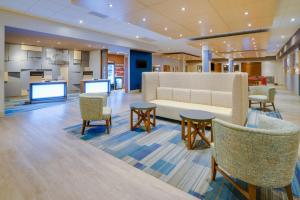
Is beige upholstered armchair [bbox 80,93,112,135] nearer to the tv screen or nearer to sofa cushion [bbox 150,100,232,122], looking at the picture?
sofa cushion [bbox 150,100,232,122]

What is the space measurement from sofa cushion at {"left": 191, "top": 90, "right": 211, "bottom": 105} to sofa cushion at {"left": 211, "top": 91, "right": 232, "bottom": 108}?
115 millimetres

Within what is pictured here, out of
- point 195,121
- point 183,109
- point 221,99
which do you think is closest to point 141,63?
point 183,109

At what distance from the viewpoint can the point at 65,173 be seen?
2418 millimetres

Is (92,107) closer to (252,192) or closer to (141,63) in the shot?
(252,192)

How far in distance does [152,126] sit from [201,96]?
1.59 m

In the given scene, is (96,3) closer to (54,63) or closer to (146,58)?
(54,63)

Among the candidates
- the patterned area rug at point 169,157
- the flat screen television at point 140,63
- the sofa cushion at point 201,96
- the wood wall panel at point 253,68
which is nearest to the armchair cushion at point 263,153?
the patterned area rug at point 169,157

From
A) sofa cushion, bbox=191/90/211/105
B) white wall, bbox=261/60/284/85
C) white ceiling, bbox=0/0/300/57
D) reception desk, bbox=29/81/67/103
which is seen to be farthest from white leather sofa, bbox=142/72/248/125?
white wall, bbox=261/60/284/85

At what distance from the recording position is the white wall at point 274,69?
19456mm

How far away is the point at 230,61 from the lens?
67.9 ft

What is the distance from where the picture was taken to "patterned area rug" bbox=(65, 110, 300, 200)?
206cm

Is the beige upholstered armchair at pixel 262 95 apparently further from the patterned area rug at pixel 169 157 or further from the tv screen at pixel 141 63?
the tv screen at pixel 141 63

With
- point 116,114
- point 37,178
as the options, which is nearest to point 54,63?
point 116,114

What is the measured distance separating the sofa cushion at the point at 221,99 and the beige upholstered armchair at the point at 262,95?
2.68 metres
